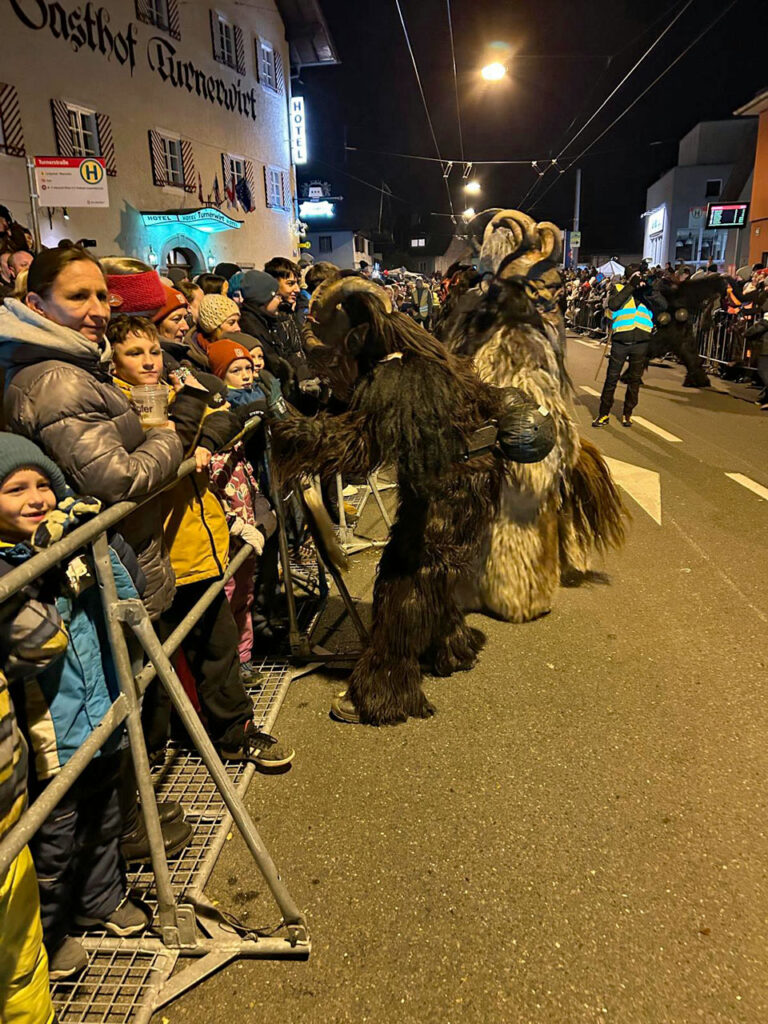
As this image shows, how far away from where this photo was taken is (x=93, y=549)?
1730 mm

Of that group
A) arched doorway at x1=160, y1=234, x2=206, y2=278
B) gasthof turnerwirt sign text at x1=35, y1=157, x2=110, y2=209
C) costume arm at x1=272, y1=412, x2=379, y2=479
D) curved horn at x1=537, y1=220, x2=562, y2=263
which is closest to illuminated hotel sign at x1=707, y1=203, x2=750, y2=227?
arched doorway at x1=160, y1=234, x2=206, y2=278

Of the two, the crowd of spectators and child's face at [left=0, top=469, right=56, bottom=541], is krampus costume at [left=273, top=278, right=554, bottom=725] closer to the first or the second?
the crowd of spectators

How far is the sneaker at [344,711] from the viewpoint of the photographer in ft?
10.6

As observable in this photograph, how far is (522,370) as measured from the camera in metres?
3.91

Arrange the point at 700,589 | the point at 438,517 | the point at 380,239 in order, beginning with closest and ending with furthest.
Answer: the point at 438,517 → the point at 700,589 → the point at 380,239

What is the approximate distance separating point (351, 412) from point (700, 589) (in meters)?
2.86

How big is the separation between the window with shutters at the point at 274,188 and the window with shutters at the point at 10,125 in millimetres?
12178

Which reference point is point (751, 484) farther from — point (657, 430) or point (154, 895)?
point (154, 895)

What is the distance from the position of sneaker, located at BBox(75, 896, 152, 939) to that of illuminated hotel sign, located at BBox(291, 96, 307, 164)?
28733 mm

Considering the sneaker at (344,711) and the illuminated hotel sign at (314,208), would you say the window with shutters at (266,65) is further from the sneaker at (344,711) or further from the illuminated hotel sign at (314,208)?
the sneaker at (344,711)

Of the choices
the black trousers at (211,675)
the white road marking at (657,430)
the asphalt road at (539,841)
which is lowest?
the asphalt road at (539,841)

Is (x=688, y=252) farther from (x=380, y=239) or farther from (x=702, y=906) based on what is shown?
(x=702, y=906)

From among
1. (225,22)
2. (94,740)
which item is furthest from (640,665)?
(225,22)

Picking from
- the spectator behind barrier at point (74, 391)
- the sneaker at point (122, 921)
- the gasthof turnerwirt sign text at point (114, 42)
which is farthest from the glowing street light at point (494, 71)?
the sneaker at point (122, 921)
